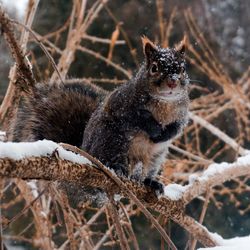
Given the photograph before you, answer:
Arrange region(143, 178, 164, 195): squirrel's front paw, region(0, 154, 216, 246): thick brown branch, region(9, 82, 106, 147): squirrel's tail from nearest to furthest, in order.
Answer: region(0, 154, 216, 246): thick brown branch < region(143, 178, 164, 195): squirrel's front paw < region(9, 82, 106, 147): squirrel's tail

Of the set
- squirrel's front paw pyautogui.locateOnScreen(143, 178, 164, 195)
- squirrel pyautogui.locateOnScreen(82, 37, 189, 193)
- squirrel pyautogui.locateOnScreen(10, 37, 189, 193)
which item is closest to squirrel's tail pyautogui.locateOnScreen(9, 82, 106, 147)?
squirrel pyautogui.locateOnScreen(10, 37, 189, 193)

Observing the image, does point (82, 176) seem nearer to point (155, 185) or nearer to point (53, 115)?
point (155, 185)

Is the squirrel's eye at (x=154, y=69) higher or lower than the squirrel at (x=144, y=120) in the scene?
higher

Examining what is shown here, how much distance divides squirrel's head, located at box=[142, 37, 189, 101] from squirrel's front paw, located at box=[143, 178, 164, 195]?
0.26 metres

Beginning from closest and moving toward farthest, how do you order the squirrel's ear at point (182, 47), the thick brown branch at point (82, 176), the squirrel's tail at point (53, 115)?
1. the thick brown branch at point (82, 176)
2. the squirrel's ear at point (182, 47)
3. the squirrel's tail at point (53, 115)

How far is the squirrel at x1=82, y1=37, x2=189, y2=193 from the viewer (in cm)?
175

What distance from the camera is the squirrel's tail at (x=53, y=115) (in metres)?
1.93

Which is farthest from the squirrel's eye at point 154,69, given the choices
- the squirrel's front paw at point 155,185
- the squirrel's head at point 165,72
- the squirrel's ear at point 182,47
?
the squirrel's front paw at point 155,185

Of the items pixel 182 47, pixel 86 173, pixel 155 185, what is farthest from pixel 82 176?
pixel 182 47

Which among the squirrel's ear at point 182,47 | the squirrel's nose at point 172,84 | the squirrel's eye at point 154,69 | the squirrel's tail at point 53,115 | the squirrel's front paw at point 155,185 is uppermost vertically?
the squirrel's ear at point 182,47

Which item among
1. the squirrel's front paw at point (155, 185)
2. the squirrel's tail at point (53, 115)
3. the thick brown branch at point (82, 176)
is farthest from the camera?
the squirrel's tail at point (53, 115)

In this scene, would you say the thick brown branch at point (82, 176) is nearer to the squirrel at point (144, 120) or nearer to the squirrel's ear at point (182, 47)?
the squirrel at point (144, 120)

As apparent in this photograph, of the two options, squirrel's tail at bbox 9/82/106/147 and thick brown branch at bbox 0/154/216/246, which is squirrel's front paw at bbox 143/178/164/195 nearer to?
thick brown branch at bbox 0/154/216/246

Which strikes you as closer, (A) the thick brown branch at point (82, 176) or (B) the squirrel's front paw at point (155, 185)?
(A) the thick brown branch at point (82, 176)
